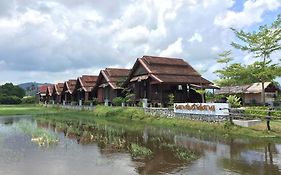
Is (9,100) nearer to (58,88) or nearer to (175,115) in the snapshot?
(58,88)

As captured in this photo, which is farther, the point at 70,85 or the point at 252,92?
the point at 70,85

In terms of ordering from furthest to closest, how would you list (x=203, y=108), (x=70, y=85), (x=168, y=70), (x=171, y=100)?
(x=70, y=85), (x=168, y=70), (x=171, y=100), (x=203, y=108)

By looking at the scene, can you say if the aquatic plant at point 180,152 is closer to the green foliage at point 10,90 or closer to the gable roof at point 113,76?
the gable roof at point 113,76

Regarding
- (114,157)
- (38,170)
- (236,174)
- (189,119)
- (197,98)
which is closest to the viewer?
(236,174)

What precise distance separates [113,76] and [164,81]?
1296cm

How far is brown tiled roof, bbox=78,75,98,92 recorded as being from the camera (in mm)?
49394

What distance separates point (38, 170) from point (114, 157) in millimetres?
3281

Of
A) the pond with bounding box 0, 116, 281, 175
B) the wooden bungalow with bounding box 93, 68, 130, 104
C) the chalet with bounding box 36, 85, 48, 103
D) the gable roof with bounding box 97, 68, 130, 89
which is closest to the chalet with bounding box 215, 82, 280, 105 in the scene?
the gable roof with bounding box 97, 68, 130, 89

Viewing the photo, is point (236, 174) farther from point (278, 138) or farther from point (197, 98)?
point (197, 98)

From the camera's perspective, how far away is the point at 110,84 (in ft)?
136

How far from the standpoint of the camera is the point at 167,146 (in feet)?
54.3

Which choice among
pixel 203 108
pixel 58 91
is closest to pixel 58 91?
pixel 58 91

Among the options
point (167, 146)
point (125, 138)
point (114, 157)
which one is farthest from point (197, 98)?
point (114, 157)

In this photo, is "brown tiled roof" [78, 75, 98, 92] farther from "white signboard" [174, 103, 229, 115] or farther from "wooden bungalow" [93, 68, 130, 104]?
"white signboard" [174, 103, 229, 115]
